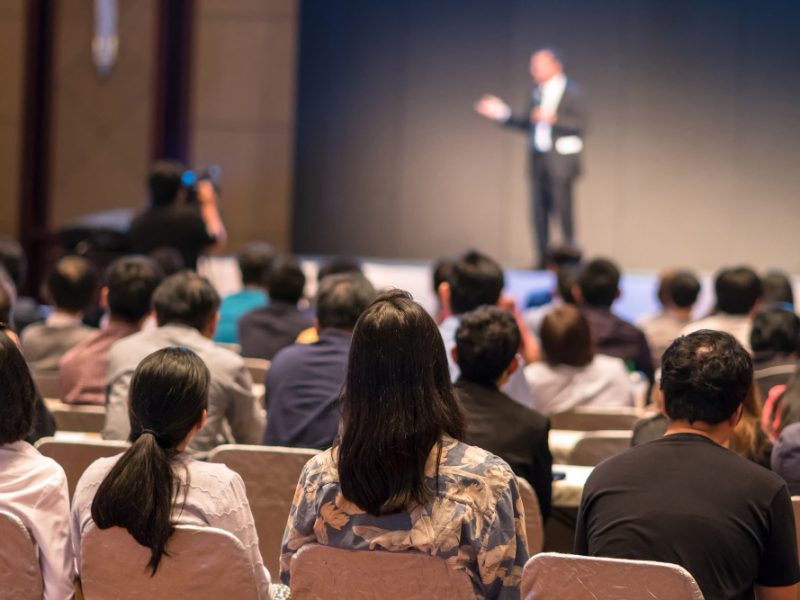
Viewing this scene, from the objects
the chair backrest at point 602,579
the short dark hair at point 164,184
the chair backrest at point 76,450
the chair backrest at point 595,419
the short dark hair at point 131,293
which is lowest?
the chair backrest at point 595,419

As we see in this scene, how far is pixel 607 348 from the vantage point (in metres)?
5.06

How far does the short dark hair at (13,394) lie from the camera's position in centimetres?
246

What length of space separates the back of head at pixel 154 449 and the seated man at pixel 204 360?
864mm

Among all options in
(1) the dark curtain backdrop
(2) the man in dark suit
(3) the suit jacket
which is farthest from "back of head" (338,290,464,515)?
(1) the dark curtain backdrop

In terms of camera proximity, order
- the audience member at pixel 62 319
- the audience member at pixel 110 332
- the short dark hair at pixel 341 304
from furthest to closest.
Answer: the audience member at pixel 62 319 → the audience member at pixel 110 332 → the short dark hair at pixel 341 304

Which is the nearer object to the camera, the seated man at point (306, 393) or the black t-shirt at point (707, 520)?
the black t-shirt at point (707, 520)

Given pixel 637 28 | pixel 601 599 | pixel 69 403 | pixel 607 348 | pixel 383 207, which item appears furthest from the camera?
pixel 383 207

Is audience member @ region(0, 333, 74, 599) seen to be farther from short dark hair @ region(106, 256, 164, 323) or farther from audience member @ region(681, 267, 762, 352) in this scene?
audience member @ region(681, 267, 762, 352)

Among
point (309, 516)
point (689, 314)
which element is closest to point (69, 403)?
point (309, 516)

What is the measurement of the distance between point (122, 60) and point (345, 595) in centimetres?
998

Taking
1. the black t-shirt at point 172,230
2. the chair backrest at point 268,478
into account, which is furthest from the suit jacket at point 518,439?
the black t-shirt at point 172,230

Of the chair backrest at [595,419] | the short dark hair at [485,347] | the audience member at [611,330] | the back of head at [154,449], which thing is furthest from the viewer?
the audience member at [611,330]

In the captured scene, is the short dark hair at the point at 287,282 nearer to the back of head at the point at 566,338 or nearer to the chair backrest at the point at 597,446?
the back of head at the point at 566,338

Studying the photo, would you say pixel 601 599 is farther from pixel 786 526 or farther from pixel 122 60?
pixel 122 60
